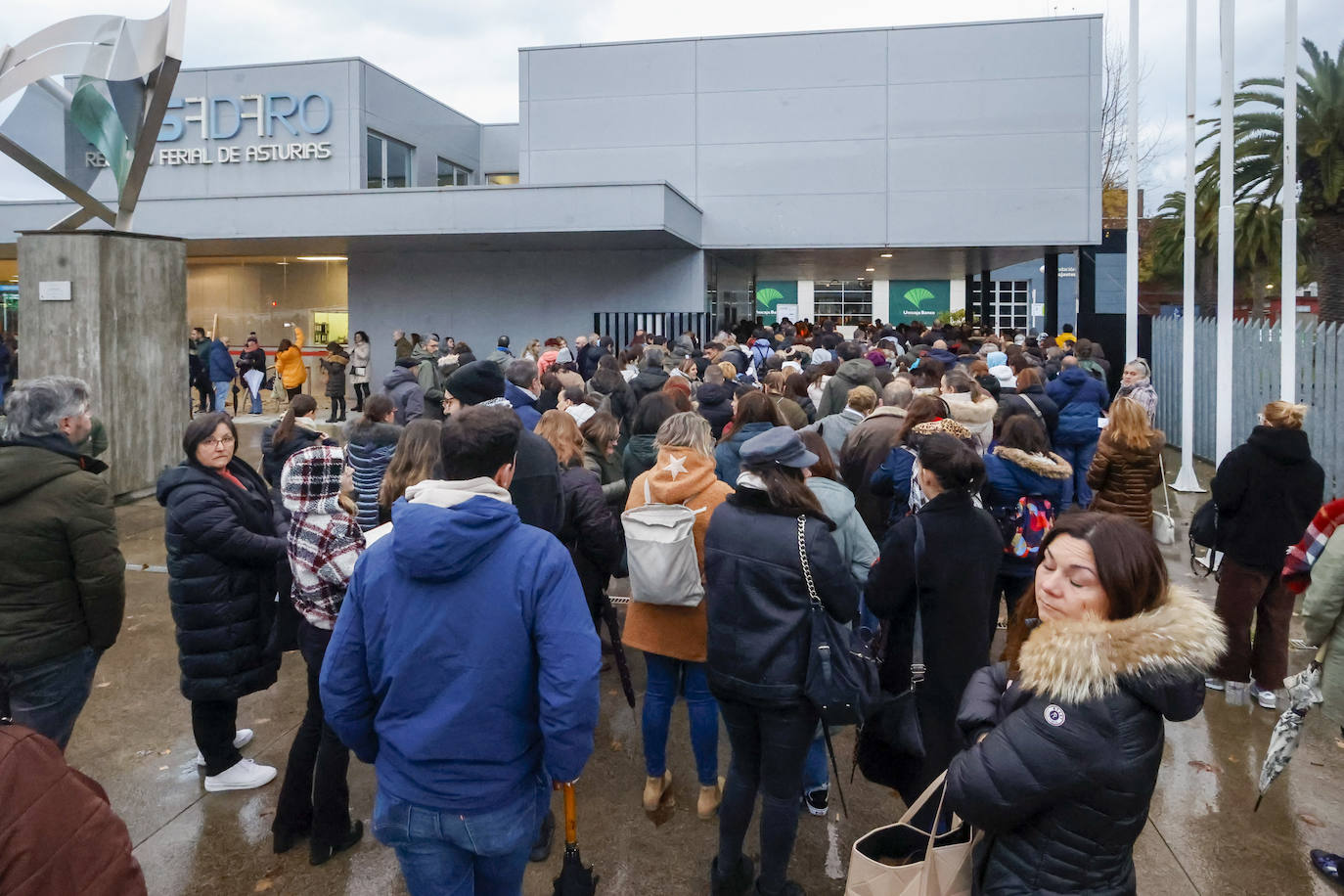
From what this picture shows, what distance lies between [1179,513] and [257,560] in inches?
409

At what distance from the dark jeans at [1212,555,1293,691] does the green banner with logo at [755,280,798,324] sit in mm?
51050

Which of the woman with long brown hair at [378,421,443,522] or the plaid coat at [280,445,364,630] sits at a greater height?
the woman with long brown hair at [378,421,443,522]

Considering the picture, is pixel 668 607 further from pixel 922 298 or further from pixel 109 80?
pixel 922 298

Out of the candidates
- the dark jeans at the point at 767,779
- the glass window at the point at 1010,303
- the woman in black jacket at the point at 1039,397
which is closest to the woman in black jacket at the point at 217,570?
the dark jeans at the point at 767,779

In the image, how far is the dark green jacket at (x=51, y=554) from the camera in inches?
144

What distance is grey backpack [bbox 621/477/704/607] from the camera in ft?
14.0

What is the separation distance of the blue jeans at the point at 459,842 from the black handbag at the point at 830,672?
3.74ft

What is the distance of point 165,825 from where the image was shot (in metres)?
4.34

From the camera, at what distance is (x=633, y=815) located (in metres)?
4.49

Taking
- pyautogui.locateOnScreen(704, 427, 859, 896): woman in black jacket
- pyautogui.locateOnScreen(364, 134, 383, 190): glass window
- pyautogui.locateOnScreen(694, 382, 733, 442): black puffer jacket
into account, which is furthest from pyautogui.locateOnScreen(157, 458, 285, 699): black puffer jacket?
pyautogui.locateOnScreen(364, 134, 383, 190): glass window

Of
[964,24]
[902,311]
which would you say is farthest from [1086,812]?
[902,311]

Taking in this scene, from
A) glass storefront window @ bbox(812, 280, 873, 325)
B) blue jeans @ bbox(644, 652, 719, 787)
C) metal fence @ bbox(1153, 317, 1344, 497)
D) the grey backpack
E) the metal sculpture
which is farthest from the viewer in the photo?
glass storefront window @ bbox(812, 280, 873, 325)

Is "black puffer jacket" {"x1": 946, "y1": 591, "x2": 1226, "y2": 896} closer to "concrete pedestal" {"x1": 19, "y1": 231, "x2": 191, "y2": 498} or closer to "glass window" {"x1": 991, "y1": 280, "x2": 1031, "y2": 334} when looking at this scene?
"concrete pedestal" {"x1": 19, "y1": 231, "x2": 191, "y2": 498}

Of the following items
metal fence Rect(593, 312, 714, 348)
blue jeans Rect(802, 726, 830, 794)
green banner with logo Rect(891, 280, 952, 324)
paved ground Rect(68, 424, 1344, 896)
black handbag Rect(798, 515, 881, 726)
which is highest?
green banner with logo Rect(891, 280, 952, 324)
